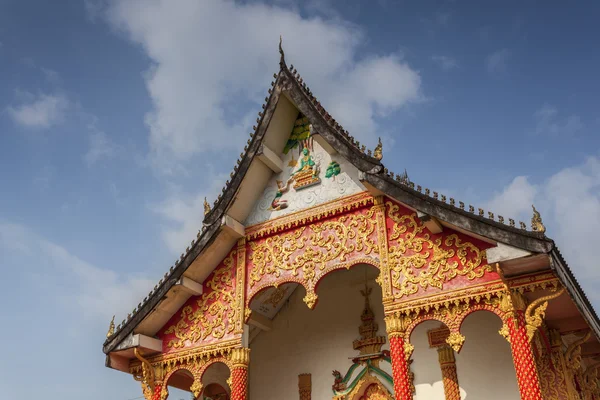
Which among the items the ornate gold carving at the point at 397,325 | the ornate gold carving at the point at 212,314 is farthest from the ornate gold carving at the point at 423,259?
the ornate gold carving at the point at 212,314

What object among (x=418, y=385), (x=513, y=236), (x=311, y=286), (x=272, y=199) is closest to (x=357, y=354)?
(x=418, y=385)

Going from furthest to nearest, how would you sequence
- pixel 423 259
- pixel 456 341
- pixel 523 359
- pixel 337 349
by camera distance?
1. pixel 337 349
2. pixel 423 259
3. pixel 456 341
4. pixel 523 359

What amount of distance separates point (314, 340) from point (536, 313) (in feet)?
18.7

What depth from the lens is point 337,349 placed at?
13773 mm

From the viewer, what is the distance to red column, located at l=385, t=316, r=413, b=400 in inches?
403

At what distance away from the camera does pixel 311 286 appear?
11.8 metres

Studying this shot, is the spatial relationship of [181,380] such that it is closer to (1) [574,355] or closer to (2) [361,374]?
(2) [361,374]

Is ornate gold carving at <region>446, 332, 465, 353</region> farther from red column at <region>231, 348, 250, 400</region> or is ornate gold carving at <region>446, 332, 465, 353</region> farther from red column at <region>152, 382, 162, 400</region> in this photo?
red column at <region>152, 382, 162, 400</region>

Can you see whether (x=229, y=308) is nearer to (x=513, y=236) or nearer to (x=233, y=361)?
(x=233, y=361)

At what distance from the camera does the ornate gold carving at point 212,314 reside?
1256 centimetres

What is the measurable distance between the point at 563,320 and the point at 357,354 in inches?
169

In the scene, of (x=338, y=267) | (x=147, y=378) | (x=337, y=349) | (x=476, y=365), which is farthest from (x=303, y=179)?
(x=147, y=378)

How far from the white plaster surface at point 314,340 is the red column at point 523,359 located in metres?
4.02

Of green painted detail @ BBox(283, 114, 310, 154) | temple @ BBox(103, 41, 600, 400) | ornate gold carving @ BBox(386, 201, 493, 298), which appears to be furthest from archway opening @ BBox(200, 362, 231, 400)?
ornate gold carving @ BBox(386, 201, 493, 298)
